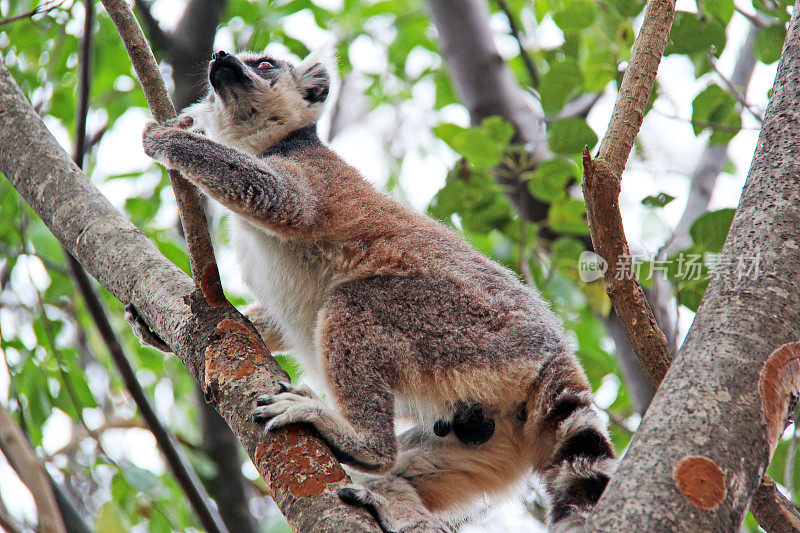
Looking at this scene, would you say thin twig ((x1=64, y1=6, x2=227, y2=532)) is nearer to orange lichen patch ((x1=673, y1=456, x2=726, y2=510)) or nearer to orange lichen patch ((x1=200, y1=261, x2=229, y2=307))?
orange lichen patch ((x1=200, y1=261, x2=229, y2=307))

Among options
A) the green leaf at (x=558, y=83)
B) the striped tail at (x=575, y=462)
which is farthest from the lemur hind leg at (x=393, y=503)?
the green leaf at (x=558, y=83)

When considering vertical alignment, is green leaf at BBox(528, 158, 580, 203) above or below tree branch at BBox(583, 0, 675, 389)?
above

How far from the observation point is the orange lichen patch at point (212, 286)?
152 inches

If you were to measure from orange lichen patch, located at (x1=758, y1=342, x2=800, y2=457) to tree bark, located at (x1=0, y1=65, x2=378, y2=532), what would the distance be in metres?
1.43

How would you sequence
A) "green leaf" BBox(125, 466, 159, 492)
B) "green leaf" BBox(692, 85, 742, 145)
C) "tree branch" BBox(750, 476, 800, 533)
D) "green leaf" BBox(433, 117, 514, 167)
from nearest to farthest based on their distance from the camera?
"tree branch" BBox(750, 476, 800, 533) < "green leaf" BBox(125, 466, 159, 492) < "green leaf" BBox(692, 85, 742, 145) < "green leaf" BBox(433, 117, 514, 167)

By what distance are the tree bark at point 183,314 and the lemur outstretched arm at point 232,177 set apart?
52 cm

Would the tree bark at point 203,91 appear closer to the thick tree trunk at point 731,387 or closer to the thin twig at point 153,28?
the thin twig at point 153,28

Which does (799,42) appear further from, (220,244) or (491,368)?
(220,244)

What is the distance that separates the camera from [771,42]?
16.6 ft

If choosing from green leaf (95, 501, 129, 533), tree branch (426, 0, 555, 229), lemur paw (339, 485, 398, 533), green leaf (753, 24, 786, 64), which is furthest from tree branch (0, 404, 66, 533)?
tree branch (426, 0, 555, 229)

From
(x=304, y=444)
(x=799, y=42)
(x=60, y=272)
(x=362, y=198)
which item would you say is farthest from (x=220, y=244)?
(x=799, y=42)

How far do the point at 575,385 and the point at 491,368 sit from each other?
0.50 m

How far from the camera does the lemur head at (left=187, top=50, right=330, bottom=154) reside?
5.96 meters

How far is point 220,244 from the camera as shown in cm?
835
